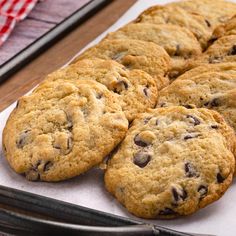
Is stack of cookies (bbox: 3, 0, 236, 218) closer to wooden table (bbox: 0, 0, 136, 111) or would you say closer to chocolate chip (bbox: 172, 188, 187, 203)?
chocolate chip (bbox: 172, 188, 187, 203)

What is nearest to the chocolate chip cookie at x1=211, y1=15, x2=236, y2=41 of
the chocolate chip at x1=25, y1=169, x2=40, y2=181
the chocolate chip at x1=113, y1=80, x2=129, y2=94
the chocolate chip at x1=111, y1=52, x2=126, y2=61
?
the chocolate chip at x1=111, y1=52, x2=126, y2=61

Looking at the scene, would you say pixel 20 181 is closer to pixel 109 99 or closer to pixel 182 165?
pixel 109 99

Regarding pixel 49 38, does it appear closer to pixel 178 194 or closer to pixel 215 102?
pixel 215 102

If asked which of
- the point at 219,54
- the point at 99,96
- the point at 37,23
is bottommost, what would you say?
the point at 37,23

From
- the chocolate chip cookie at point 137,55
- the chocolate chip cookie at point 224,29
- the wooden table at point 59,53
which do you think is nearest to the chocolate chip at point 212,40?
the chocolate chip cookie at point 224,29

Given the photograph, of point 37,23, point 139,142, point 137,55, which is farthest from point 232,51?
point 37,23

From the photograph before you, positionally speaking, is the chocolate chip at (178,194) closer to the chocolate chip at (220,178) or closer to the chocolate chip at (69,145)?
the chocolate chip at (220,178)

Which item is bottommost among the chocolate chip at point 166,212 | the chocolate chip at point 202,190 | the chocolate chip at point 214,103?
the chocolate chip at point 166,212
